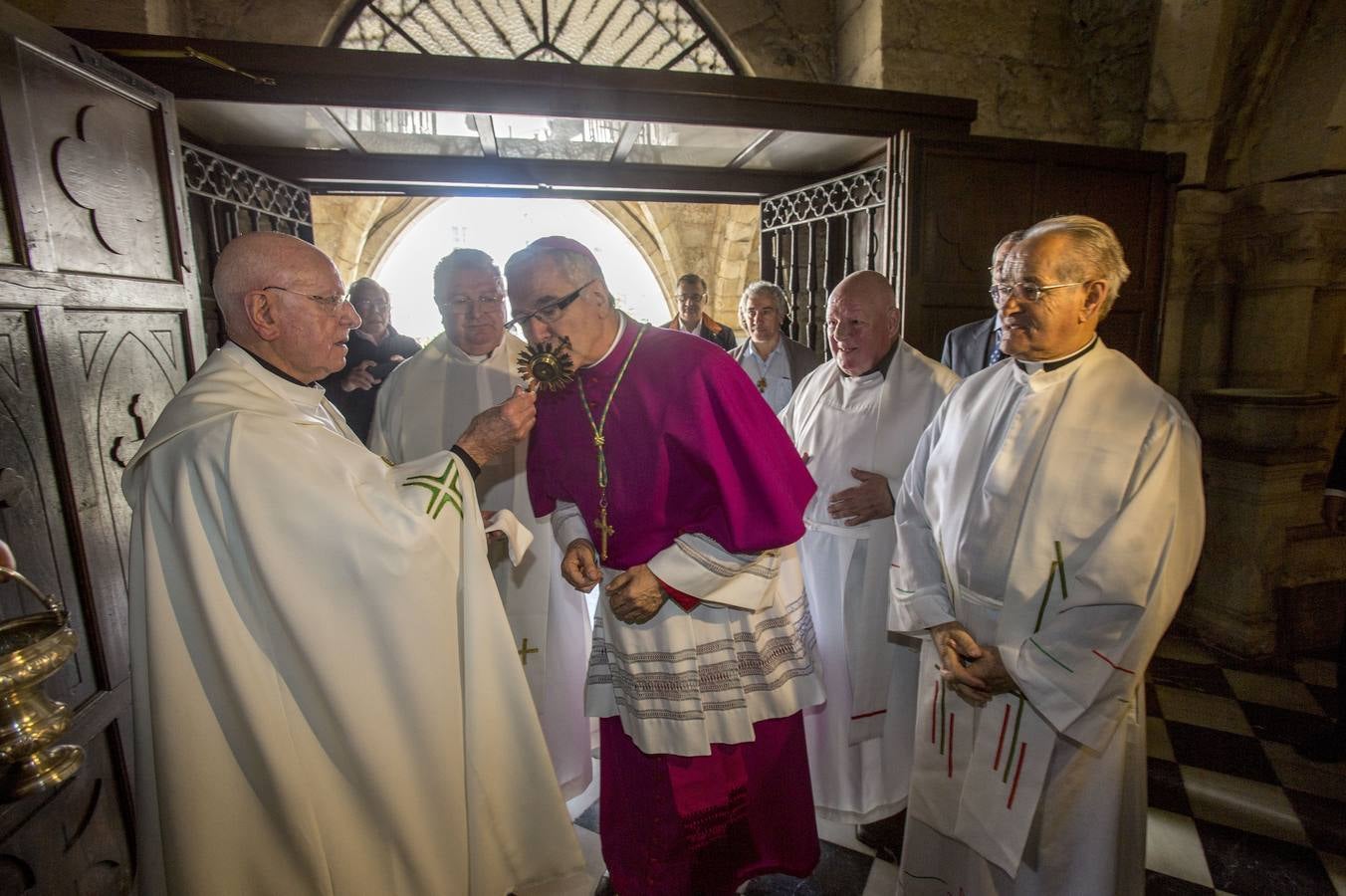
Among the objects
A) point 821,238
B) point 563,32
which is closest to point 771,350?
point 821,238

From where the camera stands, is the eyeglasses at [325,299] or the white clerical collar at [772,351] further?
the white clerical collar at [772,351]

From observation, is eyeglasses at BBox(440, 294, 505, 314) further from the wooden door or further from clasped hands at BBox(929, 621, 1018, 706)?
clasped hands at BBox(929, 621, 1018, 706)

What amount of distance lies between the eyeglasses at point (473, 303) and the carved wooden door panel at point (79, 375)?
1.15m

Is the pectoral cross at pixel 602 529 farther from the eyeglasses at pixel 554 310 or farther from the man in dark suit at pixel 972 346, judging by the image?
the man in dark suit at pixel 972 346

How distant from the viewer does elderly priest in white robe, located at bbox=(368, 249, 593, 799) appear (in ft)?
10.2

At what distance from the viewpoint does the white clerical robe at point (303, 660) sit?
1.65 metres

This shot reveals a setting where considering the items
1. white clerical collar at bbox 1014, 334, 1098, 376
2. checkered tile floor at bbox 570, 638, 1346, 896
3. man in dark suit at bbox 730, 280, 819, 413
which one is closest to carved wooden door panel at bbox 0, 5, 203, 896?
checkered tile floor at bbox 570, 638, 1346, 896

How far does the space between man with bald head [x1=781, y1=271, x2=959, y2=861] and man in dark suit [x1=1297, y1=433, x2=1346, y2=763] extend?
85.5 inches

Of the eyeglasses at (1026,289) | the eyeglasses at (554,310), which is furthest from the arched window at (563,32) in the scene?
the eyeglasses at (1026,289)

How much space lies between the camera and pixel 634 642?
209 centimetres

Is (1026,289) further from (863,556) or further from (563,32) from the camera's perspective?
(563,32)

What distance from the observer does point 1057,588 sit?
1.83 m

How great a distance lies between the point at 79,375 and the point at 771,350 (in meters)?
3.84

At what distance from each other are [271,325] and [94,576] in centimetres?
117
